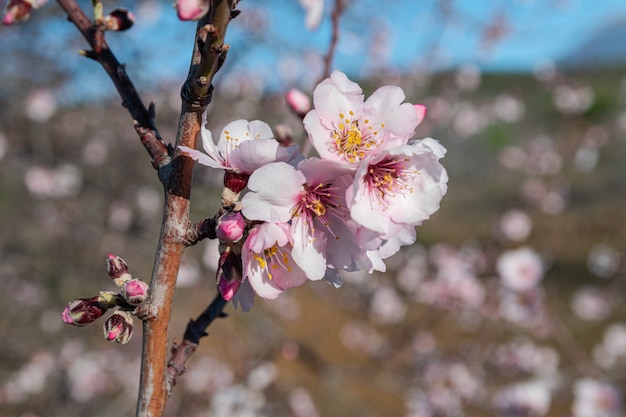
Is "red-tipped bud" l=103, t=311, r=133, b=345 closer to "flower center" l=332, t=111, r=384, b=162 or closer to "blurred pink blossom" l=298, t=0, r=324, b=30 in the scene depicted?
"flower center" l=332, t=111, r=384, b=162

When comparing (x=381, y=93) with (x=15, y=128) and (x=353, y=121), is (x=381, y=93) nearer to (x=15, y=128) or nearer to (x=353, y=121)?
(x=353, y=121)

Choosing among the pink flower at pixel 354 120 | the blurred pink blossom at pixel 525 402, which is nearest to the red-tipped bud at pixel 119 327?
the pink flower at pixel 354 120

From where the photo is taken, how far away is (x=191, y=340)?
76 cm

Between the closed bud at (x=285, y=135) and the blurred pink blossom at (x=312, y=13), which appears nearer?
the closed bud at (x=285, y=135)

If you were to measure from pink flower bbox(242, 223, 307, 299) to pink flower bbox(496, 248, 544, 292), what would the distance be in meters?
3.19

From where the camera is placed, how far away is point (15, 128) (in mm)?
4293

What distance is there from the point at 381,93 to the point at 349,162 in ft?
0.45

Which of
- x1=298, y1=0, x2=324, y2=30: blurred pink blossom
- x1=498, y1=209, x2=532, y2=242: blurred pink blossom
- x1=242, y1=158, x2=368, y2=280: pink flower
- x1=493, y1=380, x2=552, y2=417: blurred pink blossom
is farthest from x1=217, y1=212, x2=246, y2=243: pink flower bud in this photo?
x1=498, y1=209, x2=532, y2=242: blurred pink blossom

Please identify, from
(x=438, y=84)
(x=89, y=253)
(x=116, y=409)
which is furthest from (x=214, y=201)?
(x=438, y=84)

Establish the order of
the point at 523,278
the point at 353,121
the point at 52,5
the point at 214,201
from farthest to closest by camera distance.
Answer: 1. the point at 523,278
2. the point at 214,201
3. the point at 52,5
4. the point at 353,121

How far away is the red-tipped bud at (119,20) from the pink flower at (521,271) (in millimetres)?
3331

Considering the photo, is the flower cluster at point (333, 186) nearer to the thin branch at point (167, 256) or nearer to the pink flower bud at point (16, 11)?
the thin branch at point (167, 256)

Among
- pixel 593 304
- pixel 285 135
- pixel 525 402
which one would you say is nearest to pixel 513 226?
pixel 593 304

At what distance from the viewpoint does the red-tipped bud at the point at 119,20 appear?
0.83 metres
